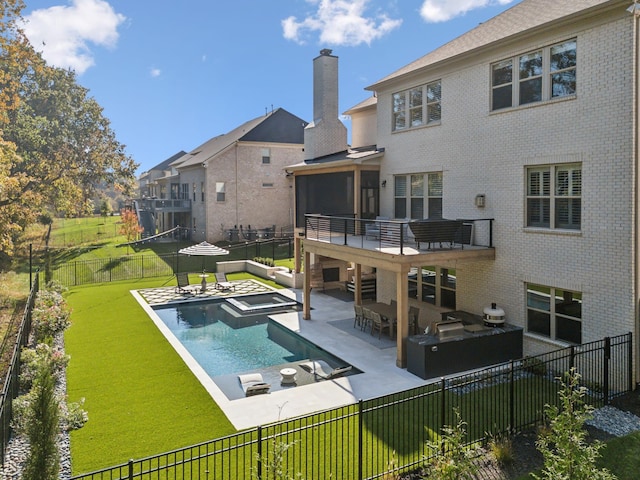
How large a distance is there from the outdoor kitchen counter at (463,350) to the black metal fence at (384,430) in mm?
652

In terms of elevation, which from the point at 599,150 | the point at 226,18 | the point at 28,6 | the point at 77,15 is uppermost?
the point at 77,15

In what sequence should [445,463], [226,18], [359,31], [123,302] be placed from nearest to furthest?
[445,463], [123,302], [226,18], [359,31]

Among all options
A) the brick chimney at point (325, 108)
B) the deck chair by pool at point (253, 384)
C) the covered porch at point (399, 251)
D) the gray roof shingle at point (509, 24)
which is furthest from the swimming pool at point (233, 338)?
the gray roof shingle at point (509, 24)

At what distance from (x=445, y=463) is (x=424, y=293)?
1109 centimetres

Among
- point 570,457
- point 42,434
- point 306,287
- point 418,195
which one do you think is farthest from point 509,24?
point 42,434

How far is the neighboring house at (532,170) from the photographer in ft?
37.2

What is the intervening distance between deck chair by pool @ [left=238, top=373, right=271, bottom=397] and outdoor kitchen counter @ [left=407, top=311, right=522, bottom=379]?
3.98 meters

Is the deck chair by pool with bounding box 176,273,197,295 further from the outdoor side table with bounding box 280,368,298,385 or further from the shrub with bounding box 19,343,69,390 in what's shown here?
the outdoor side table with bounding box 280,368,298,385

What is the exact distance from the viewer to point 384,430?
9750mm

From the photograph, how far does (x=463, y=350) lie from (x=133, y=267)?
25.2m

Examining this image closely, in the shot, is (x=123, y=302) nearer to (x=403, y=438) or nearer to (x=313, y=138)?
(x=313, y=138)

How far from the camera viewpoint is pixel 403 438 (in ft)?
30.7

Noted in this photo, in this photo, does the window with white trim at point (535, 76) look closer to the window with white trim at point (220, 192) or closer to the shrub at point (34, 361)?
the shrub at point (34, 361)

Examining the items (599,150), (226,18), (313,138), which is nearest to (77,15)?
(226,18)
